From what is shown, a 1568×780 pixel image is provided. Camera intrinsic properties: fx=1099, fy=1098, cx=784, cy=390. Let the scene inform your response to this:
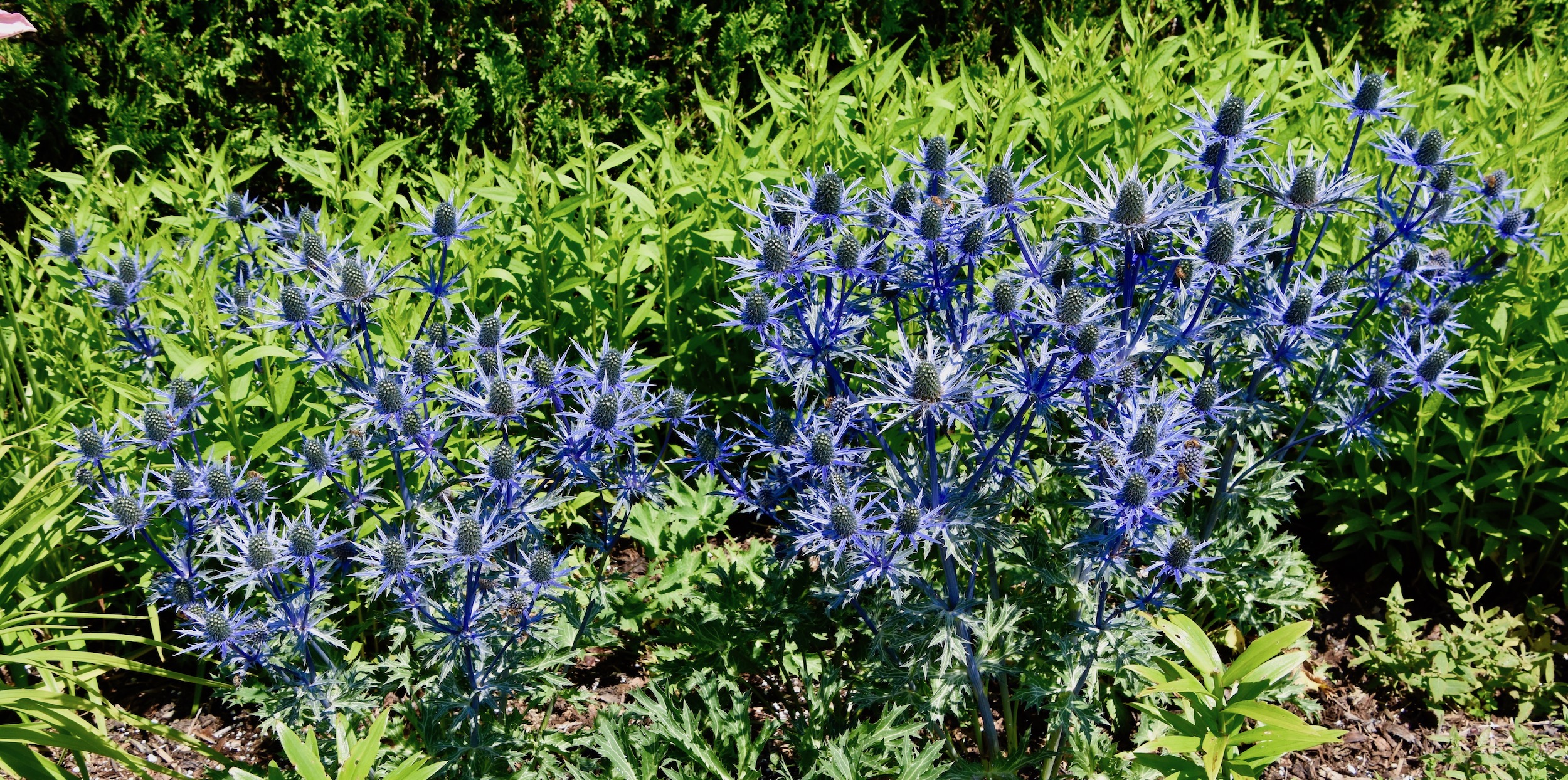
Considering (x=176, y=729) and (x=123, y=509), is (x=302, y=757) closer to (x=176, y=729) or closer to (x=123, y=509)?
(x=123, y=509)

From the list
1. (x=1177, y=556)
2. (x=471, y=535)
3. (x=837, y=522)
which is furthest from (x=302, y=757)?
(x=1177, y=556)

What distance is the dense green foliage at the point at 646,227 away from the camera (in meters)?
3.13

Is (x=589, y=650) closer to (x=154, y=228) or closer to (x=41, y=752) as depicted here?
(x=41, y=752)

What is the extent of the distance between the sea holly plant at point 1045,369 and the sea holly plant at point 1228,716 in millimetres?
307

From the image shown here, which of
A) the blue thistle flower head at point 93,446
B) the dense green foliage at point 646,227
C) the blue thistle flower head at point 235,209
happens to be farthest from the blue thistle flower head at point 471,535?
the blue thistle flower head at point 235,209

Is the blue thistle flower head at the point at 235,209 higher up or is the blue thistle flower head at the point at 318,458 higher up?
the blue thistle flower head at the point at 235,209

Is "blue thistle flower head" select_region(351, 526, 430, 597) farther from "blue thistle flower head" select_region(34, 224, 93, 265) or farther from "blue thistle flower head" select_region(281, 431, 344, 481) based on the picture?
"blue thistle flower head" select_region(34, 224, 93, 265)

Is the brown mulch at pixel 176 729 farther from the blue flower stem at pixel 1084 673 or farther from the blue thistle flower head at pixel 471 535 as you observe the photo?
the blue flower stem at pixel 1084 673

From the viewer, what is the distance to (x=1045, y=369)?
91.2 inches

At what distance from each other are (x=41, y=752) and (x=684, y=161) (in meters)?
3.02

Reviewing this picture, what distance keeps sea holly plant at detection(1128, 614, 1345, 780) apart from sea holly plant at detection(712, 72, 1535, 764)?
307mm

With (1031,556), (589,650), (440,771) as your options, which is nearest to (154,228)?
(589,650)

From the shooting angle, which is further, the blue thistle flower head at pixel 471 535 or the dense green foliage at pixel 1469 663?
the dense green foliage at pixel 1469 663

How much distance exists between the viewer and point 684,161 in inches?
177
